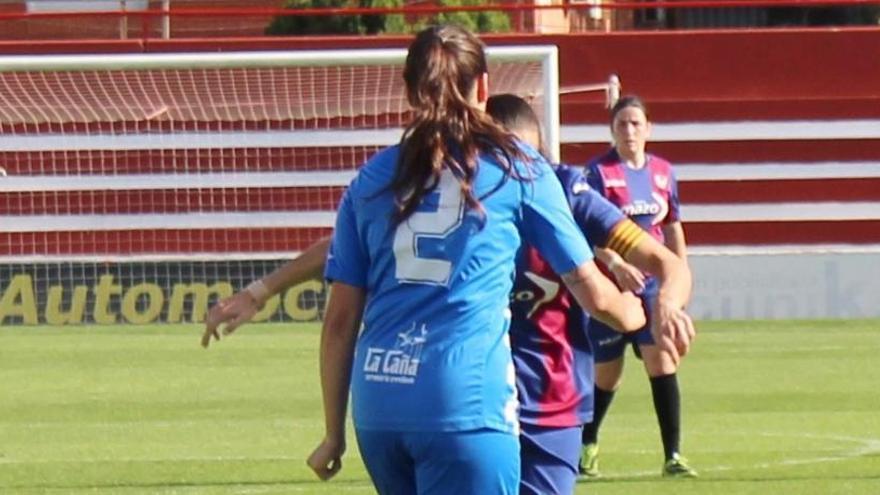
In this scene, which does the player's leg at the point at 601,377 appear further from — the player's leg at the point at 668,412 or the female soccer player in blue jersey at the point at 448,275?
the female soccer player in blue jersey at the point at 448,275

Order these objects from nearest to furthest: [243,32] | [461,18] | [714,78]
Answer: [714,78]
[461,18]
[243,32]

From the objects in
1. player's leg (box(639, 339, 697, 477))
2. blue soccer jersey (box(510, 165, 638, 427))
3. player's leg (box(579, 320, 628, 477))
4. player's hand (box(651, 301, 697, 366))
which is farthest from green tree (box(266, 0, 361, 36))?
player's hand (box(651, 301, 697, 366))

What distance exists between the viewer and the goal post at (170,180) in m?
20.6

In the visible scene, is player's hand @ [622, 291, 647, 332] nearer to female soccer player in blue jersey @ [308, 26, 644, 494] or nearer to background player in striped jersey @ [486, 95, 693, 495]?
female soccer player in blue jersey @ [308, 26, 644, 494]

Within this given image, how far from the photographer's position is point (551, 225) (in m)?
4.80

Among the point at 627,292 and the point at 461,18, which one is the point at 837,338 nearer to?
the point at 461,18

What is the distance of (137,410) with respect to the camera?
13.8 meters

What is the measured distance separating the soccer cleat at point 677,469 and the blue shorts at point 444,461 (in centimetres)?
543

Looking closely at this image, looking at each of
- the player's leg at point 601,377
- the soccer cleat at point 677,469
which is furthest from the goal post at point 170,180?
the soccer cleat at point 677,469

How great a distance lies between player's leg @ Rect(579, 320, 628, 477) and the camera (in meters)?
10.2

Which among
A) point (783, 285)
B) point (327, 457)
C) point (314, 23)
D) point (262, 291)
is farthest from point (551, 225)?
point (314, 23)

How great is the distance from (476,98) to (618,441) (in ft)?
24.0

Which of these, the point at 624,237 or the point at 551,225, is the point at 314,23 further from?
the point at 551,225

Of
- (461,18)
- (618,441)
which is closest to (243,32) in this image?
(461,18)
